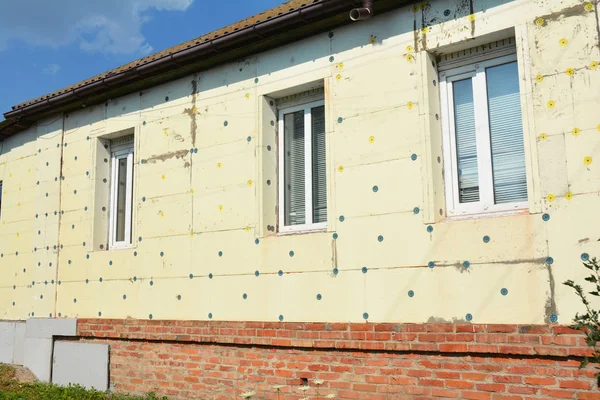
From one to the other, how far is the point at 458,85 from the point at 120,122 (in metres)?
5.11

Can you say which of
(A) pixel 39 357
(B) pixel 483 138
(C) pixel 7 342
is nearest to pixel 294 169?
(B) pixel 483 138

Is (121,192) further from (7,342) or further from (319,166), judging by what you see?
(319,166)

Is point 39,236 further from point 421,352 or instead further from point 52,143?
point 421,352

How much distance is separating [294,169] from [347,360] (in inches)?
92.7

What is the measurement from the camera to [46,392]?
8195 millimetres

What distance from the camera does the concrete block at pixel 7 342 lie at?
31.9ft

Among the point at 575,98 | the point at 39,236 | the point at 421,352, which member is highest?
the point at 575,98

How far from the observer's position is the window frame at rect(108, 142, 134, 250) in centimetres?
881

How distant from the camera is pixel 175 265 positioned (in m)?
7.70

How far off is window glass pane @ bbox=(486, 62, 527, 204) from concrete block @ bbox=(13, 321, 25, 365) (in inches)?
305

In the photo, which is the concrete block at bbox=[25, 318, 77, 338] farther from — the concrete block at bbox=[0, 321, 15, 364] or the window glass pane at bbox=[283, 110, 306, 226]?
the window glass pane at bbox=[283, 110, 306, 226]

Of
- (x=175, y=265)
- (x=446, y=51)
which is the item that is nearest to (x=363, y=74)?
(x=446, y=51)

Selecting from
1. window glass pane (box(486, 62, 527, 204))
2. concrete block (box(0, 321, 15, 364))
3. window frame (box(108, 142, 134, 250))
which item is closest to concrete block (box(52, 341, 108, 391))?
concrete block (box(0, 321, 15, 364))

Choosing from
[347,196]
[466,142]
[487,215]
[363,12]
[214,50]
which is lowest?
[487,215]
